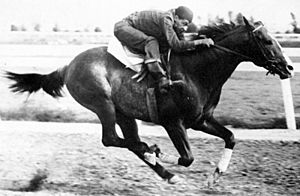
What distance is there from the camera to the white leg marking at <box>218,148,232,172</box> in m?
2.38

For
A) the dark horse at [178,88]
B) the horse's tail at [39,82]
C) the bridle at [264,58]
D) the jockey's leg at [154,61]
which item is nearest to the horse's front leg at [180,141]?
the dark horse at [178,88]

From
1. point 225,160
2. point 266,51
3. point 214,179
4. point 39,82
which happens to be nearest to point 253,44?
point 266,51

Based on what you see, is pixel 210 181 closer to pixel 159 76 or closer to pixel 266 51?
pixel 159 76

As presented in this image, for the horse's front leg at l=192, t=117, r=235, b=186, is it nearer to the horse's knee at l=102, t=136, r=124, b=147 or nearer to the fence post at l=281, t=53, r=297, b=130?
the fence post at l=281, t=53, r=297, b=130

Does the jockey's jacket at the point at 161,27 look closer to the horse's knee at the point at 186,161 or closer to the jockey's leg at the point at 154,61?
the jockey's leg at the point at 154,61

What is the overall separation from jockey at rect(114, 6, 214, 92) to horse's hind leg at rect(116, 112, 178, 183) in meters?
0.29

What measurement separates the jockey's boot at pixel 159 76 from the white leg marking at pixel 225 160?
0.46 m

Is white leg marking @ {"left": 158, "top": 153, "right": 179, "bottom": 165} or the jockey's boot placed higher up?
the jockey's boot

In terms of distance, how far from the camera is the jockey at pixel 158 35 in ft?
7.51

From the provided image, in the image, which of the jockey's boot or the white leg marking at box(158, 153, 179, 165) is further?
the white leg marking at box(158, 153, 179, 165)

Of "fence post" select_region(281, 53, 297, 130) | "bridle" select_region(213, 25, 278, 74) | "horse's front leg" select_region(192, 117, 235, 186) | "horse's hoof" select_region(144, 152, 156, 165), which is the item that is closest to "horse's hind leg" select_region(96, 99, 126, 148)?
"horse's hoof" select_region(144, 152, 156, 165)

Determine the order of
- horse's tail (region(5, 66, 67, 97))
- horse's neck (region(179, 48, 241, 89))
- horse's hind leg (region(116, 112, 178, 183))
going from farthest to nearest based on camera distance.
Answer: horse's tail (region(5, 66, 67, 97)), horse's hind leg (region(116, 112, 178, 183)), horse's neck (region(179, 48, 241, 89))

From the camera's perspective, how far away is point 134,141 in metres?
2.50

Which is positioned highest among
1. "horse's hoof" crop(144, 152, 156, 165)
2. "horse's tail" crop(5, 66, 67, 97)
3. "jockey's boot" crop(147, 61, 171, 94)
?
A: "jockey's boot" crop(147, 61, 171, 94)
